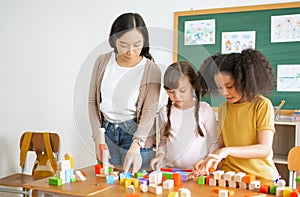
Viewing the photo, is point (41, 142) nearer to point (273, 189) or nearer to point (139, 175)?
point (139, 175)

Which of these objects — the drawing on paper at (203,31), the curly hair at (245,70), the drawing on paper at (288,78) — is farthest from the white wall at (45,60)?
the curly hair at (245,70)

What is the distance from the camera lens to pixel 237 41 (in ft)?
9.02

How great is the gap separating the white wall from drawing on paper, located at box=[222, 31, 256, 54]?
1.96ft

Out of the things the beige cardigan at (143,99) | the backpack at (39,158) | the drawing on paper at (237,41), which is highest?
the drawing on paper at (237,41)

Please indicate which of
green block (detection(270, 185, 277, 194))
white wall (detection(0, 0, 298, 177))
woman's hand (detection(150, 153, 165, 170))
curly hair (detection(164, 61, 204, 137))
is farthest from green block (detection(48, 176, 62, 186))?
white wall (detection(0, 0, 298, 177))

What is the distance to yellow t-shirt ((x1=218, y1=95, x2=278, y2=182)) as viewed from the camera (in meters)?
1.54

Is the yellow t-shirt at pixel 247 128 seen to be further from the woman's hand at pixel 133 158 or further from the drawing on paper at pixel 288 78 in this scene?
the drawing on paper at pixel 288 78

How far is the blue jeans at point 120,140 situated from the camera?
4.99ft

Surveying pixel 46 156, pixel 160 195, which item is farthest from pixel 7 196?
pixel 160 195

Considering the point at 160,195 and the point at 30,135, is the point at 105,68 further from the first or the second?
the point at 30,135

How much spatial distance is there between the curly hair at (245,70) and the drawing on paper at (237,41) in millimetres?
1145

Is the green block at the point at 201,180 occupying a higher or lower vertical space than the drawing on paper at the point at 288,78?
lower

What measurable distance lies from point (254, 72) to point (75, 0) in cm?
205

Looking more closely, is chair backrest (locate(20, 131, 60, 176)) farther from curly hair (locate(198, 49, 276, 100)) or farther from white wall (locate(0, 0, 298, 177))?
curly hair (locate(198, 49, 276, 100))
